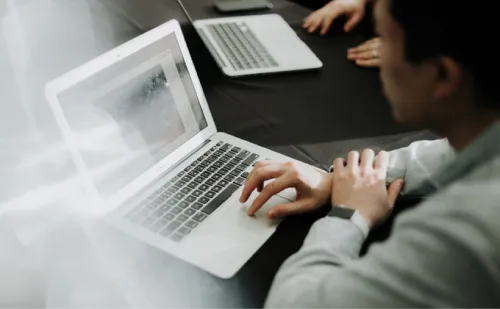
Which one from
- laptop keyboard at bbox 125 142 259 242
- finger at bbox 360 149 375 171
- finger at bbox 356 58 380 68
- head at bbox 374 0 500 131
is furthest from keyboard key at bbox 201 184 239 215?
finger at bbox 356 58 380 68

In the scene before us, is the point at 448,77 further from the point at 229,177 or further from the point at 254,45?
the point at 254,45

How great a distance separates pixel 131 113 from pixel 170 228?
20cm

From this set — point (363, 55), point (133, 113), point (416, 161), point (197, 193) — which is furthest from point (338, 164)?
point (363, 55)

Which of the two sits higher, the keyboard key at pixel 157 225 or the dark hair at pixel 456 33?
the dark hair at pixel 456 33

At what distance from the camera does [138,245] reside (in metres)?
0.85

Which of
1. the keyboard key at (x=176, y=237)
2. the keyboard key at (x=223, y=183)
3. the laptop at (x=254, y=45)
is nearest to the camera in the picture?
the keyboard key at (x=176, y=237)

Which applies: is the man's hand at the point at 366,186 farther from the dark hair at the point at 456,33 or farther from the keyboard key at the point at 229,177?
the dark hair at the point at 456,33

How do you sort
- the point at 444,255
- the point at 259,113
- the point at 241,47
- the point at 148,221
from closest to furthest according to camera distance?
the point at 444,255 → the point at 148,221 → the point at 259,113 → the point at 241,47

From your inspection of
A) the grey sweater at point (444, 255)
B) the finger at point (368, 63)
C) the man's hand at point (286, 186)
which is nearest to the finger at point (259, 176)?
the man's hand at point (286, 186)

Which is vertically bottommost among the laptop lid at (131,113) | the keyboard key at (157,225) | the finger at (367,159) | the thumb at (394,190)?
the thumb at (394,190)

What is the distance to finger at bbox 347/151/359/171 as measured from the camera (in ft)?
3.21

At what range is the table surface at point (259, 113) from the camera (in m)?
0.81

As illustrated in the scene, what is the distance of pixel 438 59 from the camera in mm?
614

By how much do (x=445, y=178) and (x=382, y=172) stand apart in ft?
1.02
